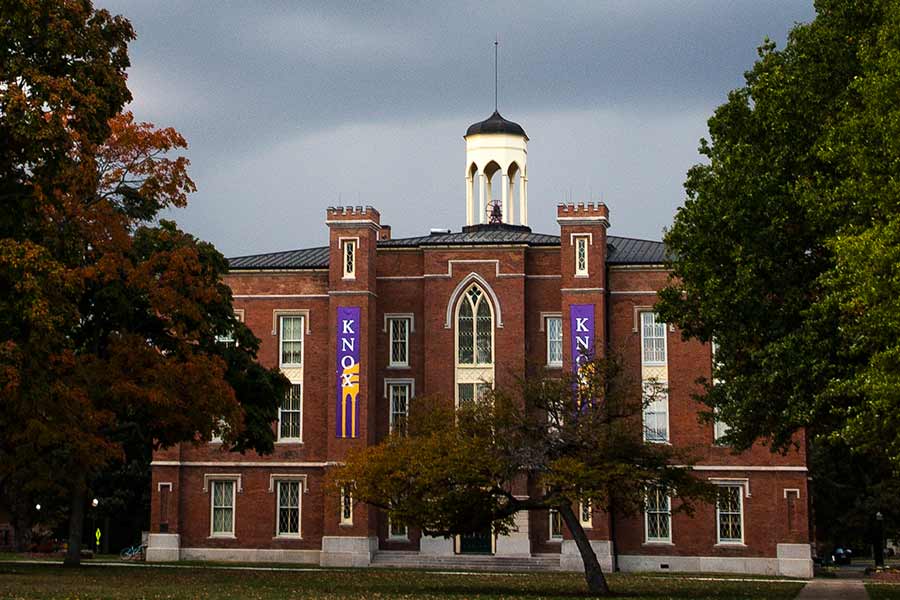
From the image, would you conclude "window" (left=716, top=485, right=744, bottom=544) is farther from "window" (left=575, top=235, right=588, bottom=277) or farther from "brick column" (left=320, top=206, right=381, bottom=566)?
"brick column" (left=320, top=206, right=381, bottom=566)

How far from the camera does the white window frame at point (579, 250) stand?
49.4 meters

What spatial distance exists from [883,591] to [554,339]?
17.6 metres

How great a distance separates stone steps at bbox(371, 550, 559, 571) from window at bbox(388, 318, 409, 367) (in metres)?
7.35

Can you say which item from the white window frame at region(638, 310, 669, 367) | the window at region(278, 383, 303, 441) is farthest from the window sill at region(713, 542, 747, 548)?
the window at region(278, 383, 303, 441)

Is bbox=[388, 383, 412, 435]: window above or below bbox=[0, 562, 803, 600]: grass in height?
above

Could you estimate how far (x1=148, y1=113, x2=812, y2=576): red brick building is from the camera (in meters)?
48.8

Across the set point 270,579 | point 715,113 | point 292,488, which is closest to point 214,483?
point 292,488

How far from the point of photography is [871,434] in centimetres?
2362

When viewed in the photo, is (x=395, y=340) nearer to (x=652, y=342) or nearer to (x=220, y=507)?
(x=220, y=507)

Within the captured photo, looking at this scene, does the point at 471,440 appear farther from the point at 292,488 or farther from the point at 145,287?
the point at 292,488

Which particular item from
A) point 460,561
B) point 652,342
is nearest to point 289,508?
point 460,561

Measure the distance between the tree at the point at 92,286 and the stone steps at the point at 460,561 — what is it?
9.49 m

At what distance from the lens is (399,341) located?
51969mm

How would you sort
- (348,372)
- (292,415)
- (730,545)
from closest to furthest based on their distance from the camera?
1. (730,545)
2. (348,372)
3. (292,415)
